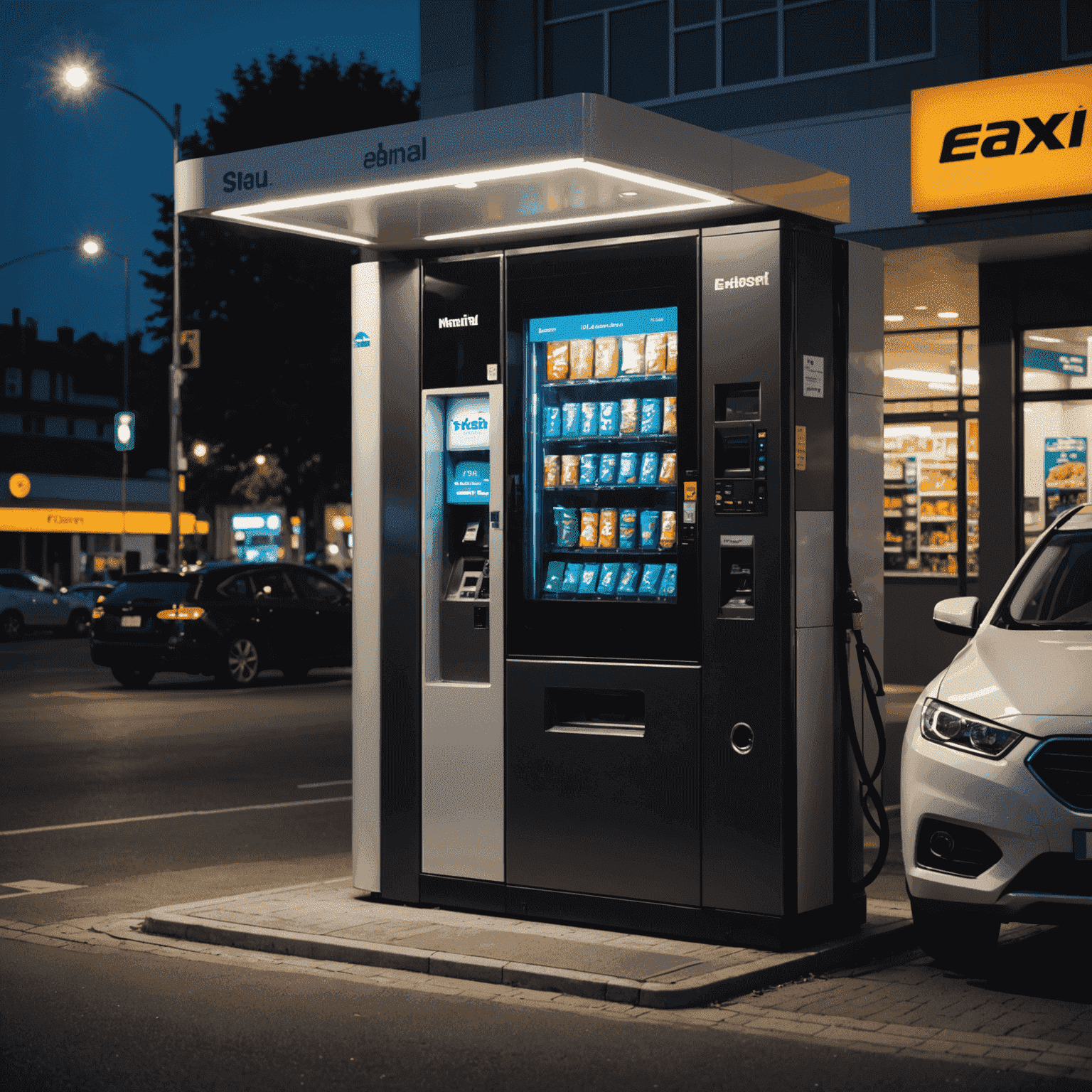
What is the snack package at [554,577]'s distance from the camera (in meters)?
7.32

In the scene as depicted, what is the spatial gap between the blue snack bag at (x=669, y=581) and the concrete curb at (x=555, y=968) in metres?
1.61

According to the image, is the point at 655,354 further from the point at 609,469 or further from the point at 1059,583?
the point at 1059,583

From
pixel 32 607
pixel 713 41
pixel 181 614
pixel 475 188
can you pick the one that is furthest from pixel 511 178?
pixel 32 607

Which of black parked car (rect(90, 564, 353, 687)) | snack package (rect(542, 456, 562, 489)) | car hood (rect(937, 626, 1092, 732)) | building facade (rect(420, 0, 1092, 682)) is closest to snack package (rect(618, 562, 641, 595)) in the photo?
snack package (rect(542, 456, 562, 489))

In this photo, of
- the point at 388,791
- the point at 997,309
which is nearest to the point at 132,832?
the point at 388,791

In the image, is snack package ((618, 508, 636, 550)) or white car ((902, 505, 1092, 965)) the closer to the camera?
white car ((902, 505, 1092, 965))

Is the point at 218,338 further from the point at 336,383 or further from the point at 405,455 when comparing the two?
the point at 405,455

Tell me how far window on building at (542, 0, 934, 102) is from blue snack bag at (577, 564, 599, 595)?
10.5 metres

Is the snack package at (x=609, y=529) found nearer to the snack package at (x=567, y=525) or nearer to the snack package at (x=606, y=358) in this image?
the snack package at (x=567, y=525)

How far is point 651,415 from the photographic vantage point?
7.14 meters

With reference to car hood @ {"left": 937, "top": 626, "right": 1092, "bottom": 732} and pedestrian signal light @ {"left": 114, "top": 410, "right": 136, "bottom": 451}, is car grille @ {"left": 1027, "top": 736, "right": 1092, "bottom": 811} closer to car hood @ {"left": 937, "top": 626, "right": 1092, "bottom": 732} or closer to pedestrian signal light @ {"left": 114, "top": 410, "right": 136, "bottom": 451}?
car hood @ {"left": 937, "top": 626, "right": 1092, "bottom": 732}

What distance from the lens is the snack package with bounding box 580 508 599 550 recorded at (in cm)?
728

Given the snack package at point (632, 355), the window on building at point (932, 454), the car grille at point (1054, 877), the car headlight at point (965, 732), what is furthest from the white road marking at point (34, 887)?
the window on building at point (932, 454)

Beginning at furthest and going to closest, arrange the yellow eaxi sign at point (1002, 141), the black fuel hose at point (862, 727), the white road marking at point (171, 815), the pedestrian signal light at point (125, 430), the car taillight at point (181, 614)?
the pedestrian signal light at point (125, 430)
the car taillight at point (181, 614)
the yellow eaxi sign at point (1002, 141)
the white road marking at point (171, 815)
the black fuel hose at point (862, 727)
